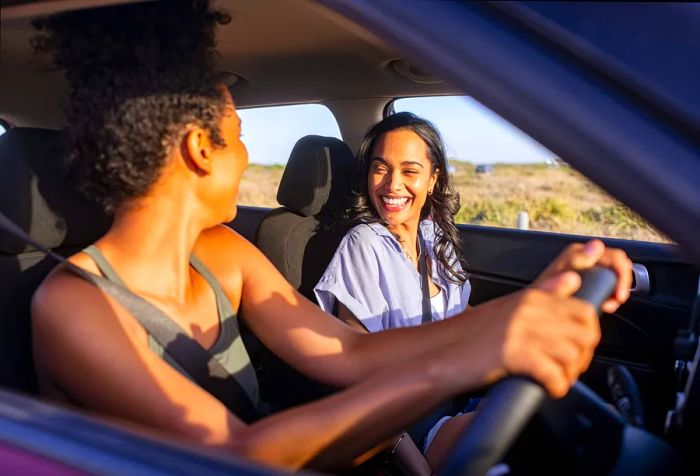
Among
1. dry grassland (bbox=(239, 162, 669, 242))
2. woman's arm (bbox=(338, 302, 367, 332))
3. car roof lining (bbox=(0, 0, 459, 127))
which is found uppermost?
car roof lining (bbox=(0, 0, 459, 127))

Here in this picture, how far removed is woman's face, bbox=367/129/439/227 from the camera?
8.69 ft

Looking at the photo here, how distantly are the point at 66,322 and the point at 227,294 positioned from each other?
559 millimetres

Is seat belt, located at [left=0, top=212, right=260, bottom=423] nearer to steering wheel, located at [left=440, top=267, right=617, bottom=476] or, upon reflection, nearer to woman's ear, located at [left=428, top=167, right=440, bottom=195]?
steering wheel, located at [left=440, top=267, right=617, bottom=476]

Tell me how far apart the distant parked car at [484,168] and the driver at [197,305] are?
15744 mm

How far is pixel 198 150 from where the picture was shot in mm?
1453

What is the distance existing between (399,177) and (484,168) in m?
15.2

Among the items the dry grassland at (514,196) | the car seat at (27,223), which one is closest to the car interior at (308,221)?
the car seat at (27,223)

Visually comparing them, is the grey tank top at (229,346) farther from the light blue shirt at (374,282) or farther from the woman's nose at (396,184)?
the woman's nose at (396,184)

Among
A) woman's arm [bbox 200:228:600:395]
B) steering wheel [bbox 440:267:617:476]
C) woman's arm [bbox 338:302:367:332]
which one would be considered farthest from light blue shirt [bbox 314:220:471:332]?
steering wheel [bbox 440:267:617:476]

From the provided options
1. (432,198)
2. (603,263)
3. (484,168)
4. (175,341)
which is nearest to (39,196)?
(175,341)

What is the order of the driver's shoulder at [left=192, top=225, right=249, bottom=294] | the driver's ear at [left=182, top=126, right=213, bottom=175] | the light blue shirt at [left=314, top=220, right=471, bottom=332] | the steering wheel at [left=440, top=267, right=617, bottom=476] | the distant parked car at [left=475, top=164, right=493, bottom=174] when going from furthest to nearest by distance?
the distant parked car at [left=475, top=164, right=493, bottom=174] < the light blue shirt at [left=314, top=220, right=471, bottom=332] < the driver's shoulder at [left=192, top=225, right=249, bottom=294] < the driver's ear at [left=182, top=126, right=213, bottom=175] < the steering wheel at [left=440, top=267, right=617, bottom=476]

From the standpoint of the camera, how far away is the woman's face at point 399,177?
2.65 meters

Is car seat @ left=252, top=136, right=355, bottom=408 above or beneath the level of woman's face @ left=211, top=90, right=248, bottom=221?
beneath

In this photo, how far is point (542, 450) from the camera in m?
1.20
